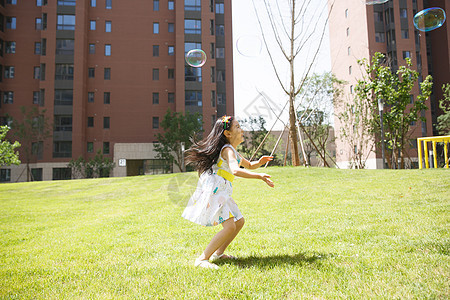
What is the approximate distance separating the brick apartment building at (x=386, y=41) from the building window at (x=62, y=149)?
100ft

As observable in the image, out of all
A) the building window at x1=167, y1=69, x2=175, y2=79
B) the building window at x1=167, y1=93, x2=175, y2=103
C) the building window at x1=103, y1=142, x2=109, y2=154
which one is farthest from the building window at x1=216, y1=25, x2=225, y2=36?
the building window at x1=103, y1=142, x2=109, y2=154

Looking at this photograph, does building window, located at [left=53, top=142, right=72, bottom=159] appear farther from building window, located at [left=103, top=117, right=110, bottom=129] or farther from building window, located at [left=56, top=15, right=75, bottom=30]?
building window, located at [left=56, top=15, right=75, bottom=30]

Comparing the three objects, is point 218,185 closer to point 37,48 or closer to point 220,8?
point 220,8

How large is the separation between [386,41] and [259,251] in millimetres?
37840

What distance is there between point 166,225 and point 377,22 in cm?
3733

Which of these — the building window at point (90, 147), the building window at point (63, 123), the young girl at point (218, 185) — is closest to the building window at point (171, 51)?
the building window at point (63, 123)

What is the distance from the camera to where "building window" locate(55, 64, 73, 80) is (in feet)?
115

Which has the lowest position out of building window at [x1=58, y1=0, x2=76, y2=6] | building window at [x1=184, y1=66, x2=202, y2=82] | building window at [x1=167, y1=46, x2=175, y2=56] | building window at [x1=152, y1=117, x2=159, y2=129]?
building window at [x1=152, y1=117, x2=159, y2=129]

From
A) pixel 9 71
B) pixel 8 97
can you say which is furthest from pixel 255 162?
pixel 9 71

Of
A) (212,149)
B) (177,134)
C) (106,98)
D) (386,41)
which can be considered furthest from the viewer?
(106,98)

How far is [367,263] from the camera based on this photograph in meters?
2.99

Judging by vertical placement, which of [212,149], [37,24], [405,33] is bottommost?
[212,149]

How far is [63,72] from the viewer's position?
3497cm

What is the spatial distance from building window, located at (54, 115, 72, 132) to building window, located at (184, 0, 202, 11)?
1864 centimetres
